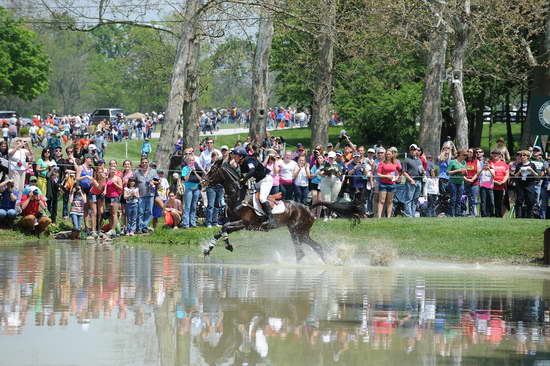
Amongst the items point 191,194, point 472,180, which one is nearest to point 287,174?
point 191,194

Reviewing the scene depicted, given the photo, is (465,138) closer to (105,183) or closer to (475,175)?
(475,175)

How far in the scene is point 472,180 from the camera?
90.3ft

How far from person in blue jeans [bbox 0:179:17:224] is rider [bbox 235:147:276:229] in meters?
7.55

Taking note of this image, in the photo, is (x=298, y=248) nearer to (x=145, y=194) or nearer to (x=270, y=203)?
(x=270, y=203)

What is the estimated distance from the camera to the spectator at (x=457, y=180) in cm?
2760

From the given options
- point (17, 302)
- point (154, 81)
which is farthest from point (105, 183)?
point (154, 81)

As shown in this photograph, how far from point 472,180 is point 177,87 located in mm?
9868

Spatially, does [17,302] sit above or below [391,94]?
below

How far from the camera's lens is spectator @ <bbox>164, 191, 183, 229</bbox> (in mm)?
27344

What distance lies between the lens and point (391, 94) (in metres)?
63.9

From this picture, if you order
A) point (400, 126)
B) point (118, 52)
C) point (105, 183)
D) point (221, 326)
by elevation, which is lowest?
point (221, 326)

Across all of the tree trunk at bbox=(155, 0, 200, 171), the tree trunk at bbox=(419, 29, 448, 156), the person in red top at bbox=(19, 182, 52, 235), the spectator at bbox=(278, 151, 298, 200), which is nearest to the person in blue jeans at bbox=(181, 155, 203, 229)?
→ the spectator at bbox=(278, 151, 298, 200)

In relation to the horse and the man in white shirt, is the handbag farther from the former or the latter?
the horse

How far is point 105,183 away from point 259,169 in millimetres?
7143
